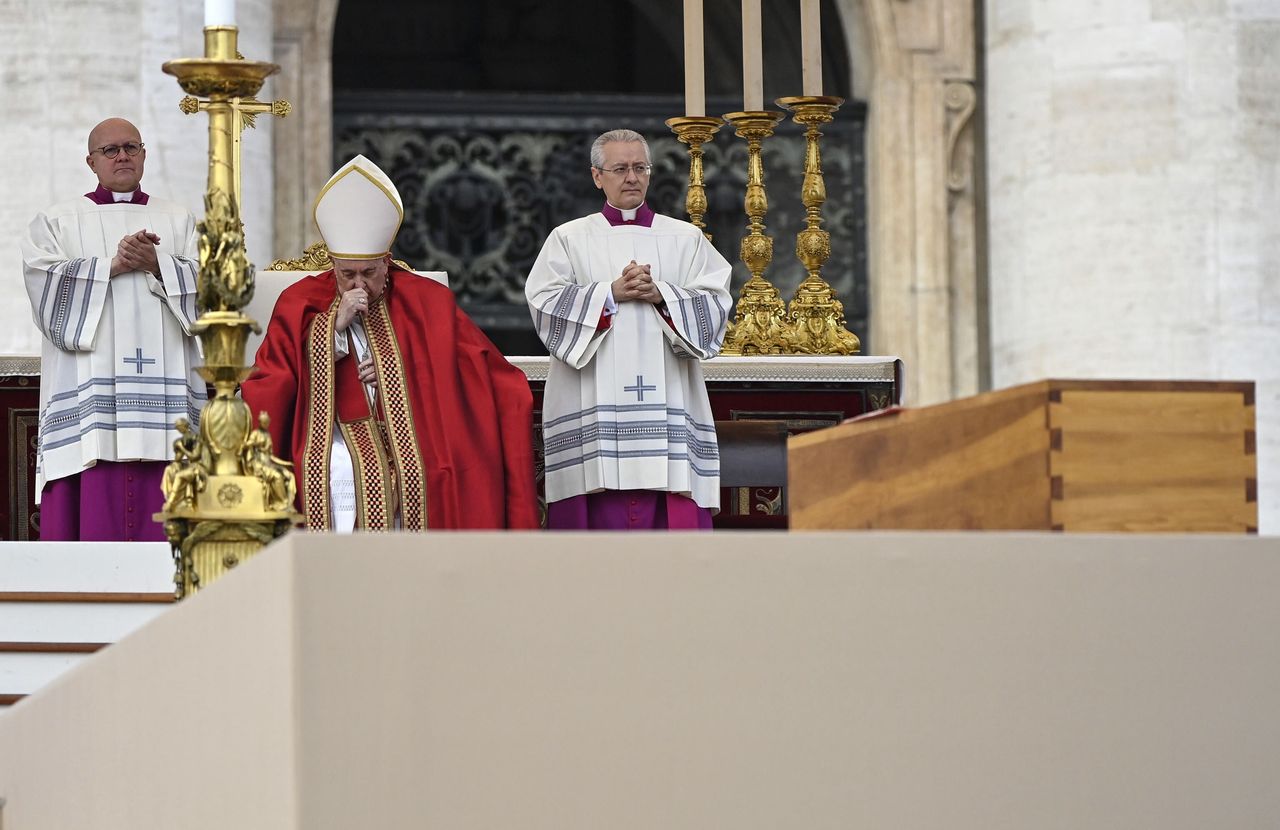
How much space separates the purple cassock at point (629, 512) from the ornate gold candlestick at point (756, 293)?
1.15 meters

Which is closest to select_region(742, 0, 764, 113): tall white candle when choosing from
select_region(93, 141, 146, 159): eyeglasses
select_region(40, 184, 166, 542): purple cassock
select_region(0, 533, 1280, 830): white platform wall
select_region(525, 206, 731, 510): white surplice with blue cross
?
select_region(525, 206, 731, 510): white surplice with blue cross

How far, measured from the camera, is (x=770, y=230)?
1143cm

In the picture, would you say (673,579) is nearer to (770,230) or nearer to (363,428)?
(363,428)

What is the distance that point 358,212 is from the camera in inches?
254

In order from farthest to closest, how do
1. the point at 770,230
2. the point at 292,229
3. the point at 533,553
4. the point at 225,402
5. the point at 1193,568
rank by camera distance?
the point at 770,230 < the point at 292,229 < the point at 225,402 < the point at 1193,568 < the point at 533,553

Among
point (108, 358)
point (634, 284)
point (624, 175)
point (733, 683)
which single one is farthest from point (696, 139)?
point (733, 683)

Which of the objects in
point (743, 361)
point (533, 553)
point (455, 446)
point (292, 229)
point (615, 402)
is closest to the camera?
point (533, 553)

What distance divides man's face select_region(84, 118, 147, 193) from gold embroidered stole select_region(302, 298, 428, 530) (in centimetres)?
A: 112

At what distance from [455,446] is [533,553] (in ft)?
13.4

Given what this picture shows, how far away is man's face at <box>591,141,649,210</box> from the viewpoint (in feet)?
23.2

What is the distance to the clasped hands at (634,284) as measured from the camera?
6.88 m

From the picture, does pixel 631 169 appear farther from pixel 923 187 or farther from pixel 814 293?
pixel 923 187

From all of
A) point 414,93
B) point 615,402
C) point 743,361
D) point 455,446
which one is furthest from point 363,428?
point 414,93

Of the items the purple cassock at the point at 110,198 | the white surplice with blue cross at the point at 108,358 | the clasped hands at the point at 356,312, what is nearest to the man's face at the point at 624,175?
the clasped hands at the point at 356,312
